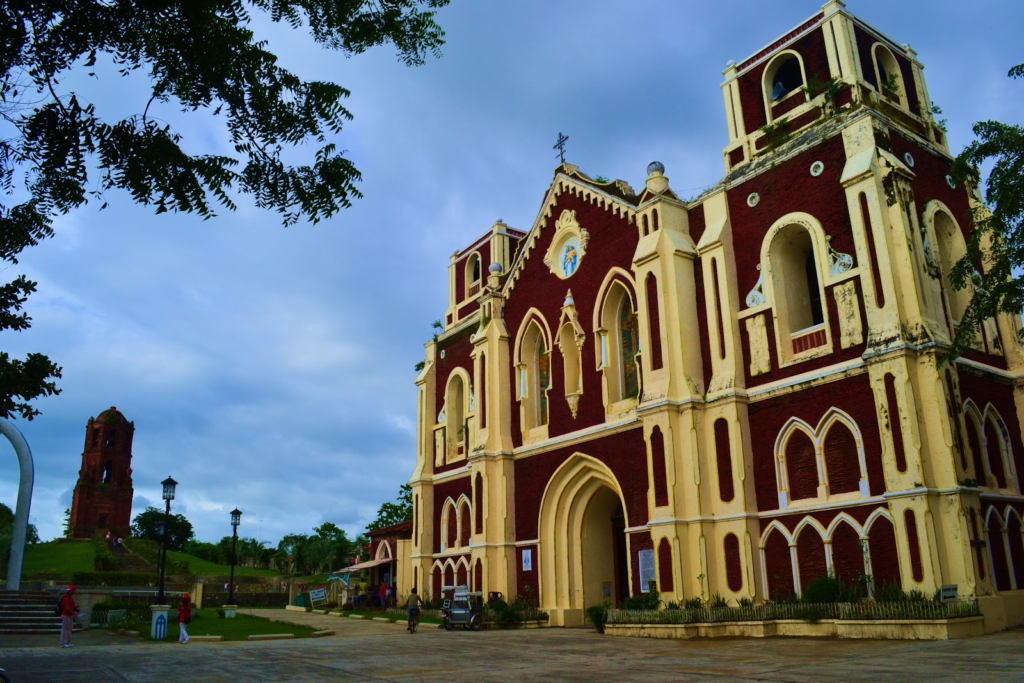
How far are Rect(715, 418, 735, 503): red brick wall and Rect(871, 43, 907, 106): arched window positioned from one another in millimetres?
9356

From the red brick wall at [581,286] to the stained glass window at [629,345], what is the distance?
76 centimetres

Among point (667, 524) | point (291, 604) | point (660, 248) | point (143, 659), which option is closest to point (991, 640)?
point (667, 524)

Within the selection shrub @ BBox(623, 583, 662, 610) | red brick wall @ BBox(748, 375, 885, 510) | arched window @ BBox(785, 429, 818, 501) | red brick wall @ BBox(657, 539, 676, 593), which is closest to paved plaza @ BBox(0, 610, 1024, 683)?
shrub @ BBox(623, 583, 662, 610)

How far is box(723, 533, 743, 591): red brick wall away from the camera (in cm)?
1753

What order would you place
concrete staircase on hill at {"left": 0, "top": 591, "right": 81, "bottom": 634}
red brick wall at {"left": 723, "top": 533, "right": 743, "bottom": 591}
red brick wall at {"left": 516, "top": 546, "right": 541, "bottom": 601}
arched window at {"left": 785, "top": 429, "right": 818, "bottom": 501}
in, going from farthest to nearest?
red brick wall at {"left": 516, "top": 546, "right": 541, "bottom": 601} < concrete staircase on hill at {"left": 0, "top": 591, "right": 81, "bottom": 634} < red brick wall at {"left": 723, "top": 533, "right": 743, "bottom": 591} < arched window at {"left": 785, "top": 429, "right": 818, "bottom": 501}

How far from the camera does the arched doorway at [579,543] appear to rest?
23.0 meters

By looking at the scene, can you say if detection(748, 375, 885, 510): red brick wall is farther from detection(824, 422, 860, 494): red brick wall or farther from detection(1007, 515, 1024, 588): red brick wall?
detection(1007, 515, 1024, 588): red brick wall

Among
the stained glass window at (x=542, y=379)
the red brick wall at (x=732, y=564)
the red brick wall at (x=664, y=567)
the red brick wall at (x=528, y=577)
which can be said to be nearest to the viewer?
the red brick wall at (x=732, y=564)

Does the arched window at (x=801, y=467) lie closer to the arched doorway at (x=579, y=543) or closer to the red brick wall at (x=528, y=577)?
the arched doorway at (x=579, y=543)

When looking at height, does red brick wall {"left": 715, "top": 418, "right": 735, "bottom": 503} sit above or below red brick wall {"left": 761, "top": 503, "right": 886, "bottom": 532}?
above

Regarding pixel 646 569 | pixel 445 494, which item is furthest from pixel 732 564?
pixel 445 494

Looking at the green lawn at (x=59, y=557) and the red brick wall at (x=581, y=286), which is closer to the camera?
the red brick wall at (x=581, y=286)

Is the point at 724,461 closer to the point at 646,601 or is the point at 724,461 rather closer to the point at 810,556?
the point at 810,556

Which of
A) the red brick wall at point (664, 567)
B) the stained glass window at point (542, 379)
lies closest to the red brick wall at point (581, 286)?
the stained glass window at point (542, 379)
